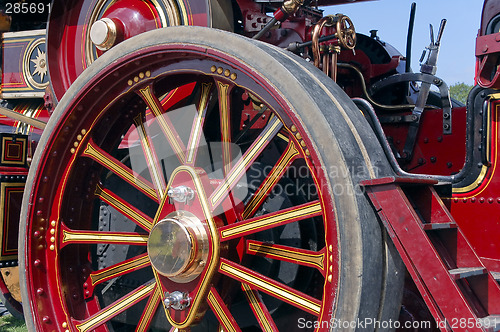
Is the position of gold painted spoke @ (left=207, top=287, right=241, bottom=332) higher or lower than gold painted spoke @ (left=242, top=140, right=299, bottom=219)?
lower

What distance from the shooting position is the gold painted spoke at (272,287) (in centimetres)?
169

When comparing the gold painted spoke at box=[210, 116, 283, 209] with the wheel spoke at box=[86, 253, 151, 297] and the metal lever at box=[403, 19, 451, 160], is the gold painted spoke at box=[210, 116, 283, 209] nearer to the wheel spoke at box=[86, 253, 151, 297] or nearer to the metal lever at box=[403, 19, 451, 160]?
the wheel spoke at box=[86, 253, 151, 297]

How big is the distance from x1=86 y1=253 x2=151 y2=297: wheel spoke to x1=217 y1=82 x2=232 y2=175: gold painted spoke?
0.49 metres

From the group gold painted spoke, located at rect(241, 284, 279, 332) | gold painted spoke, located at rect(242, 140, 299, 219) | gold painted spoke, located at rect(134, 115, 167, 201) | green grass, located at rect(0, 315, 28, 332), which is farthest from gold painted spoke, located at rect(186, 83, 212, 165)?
green grass, located at rect(0, 315, 28, 332)

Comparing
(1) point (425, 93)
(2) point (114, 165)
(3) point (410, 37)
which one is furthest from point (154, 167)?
(3) point (410, 37)

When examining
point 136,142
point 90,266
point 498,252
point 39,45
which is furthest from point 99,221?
point 498,252

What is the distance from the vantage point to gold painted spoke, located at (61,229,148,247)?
2151 millimetres

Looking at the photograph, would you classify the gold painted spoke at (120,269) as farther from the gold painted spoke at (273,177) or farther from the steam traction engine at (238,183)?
the gold painted spoke at (273,177)

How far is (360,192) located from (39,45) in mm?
2269

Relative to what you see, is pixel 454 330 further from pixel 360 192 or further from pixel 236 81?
pixel 236 81

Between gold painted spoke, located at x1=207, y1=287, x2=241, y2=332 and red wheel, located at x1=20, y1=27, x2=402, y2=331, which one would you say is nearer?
red wheel, located at x1=20, y1=27, x2=402, y2=331

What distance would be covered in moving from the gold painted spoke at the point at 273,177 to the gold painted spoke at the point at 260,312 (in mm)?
264

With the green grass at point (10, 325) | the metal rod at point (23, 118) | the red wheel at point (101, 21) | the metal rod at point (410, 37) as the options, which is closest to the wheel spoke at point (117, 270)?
the metal rod at point (23, 118)

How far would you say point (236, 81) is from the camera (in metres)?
1.85
